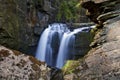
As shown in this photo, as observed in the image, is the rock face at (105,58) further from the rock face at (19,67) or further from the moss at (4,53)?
the moss at (4,53)

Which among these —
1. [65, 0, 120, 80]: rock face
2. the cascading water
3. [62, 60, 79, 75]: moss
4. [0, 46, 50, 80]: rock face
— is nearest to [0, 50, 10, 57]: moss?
[0, 46, 50, 80]: rock face

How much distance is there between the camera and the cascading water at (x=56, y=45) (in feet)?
64.4

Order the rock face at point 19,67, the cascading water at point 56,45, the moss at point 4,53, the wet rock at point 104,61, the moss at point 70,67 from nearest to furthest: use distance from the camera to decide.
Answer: the rock face at point 19,67 < the moss at point 4,53 < the wet rock at point 104,61 < the moss at point 70,67 < the cascading water at point 56,45

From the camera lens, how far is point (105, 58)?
5355 mm

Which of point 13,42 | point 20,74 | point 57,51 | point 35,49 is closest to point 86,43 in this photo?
point 57,51

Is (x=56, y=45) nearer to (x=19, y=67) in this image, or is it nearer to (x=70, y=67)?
(x=70, y=67)

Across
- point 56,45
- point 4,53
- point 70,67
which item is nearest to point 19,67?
point 4,53

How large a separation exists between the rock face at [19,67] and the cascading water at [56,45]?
16.4 meters

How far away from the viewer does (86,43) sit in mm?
Result: 18875

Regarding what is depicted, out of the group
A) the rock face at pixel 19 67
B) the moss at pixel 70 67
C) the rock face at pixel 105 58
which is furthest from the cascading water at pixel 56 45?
the rock face at pixel 19 67

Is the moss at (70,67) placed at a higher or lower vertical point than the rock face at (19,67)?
lower

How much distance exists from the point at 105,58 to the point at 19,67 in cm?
282

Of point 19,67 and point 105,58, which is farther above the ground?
point 19,67

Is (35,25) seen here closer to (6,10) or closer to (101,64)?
(6,10)
